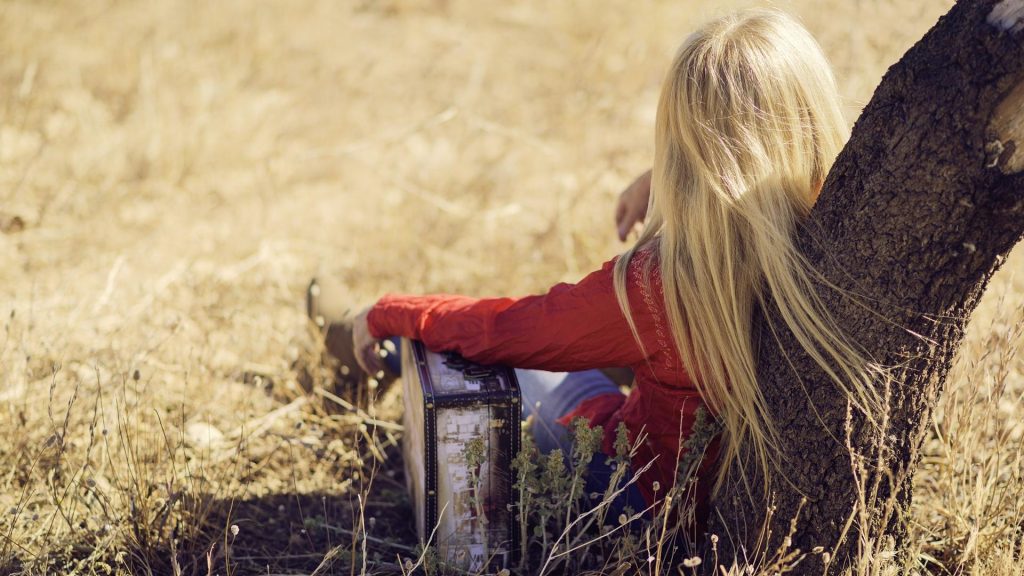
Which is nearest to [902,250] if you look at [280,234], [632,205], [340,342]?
[632,205]

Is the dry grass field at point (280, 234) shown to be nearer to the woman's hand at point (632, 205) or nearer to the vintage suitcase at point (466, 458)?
the vintage suitcase at point (466, 458)

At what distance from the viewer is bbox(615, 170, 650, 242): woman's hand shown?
2426 millimetres

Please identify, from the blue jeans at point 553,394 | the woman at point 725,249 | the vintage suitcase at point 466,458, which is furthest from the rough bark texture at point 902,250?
the blue jeans at point 553,394

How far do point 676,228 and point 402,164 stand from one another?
9.46 ft

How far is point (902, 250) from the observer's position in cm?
143

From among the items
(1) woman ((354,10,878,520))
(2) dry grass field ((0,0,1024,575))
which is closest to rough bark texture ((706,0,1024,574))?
(1) woman ((354,10,878,520))

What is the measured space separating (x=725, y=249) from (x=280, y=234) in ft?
8.64

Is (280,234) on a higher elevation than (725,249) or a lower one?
higher

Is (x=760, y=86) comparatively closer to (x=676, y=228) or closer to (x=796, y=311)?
(x=676, y=228)

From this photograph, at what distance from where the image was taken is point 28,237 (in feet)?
11.5

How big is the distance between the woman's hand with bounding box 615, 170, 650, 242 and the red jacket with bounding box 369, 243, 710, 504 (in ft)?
1.97

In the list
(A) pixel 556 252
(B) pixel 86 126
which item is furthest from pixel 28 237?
(A) pixel 556 252

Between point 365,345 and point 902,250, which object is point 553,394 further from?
point 902,250

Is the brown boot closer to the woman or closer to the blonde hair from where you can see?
the woman
